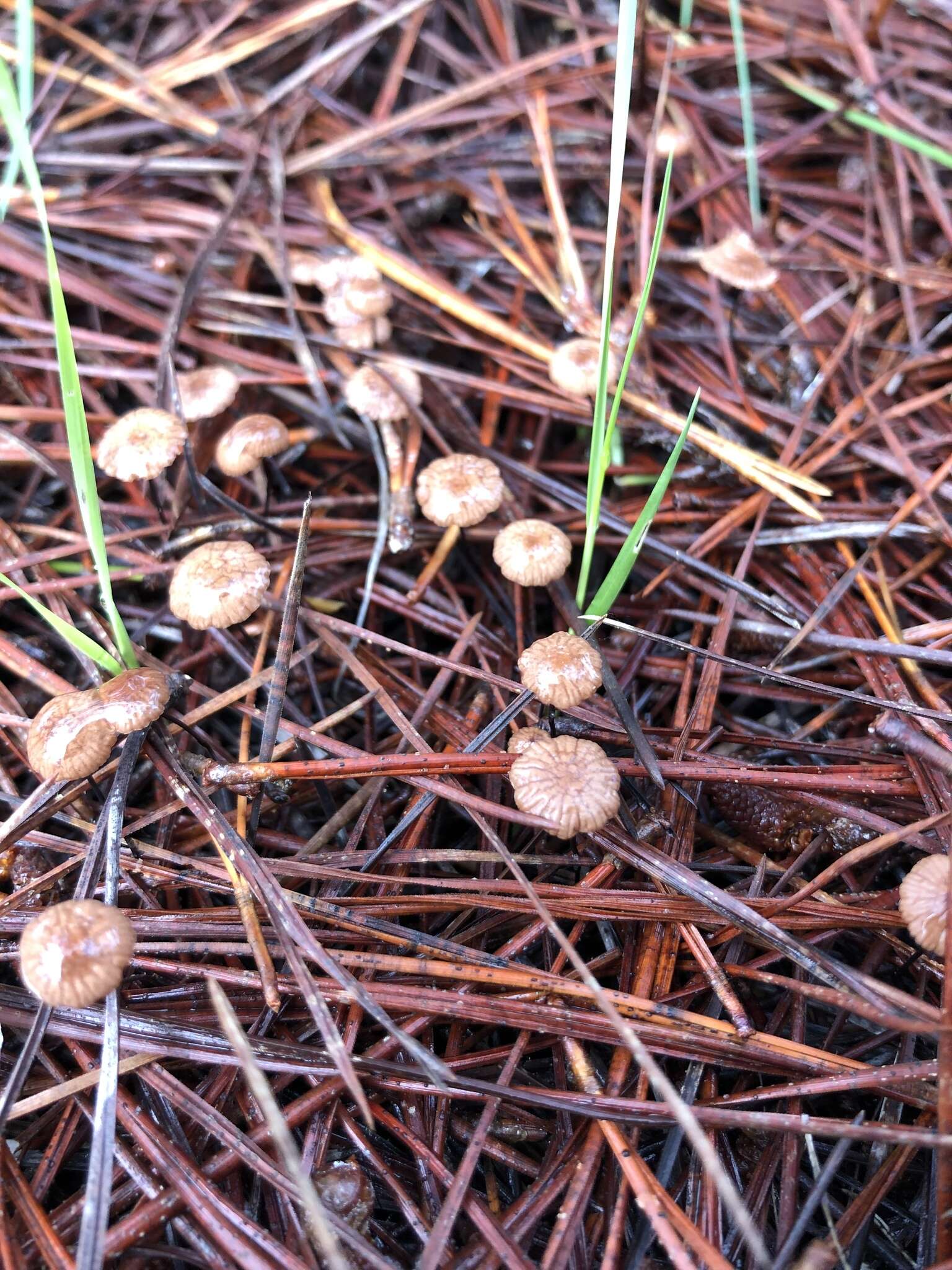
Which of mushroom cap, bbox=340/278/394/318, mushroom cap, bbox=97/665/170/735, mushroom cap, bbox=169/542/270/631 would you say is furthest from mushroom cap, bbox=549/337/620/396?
mushroom cap, bbox=97/665/170/735

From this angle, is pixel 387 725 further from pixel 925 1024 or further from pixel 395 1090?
pixel 925 1024

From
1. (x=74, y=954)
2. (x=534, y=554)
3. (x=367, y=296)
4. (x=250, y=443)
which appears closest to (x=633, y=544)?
(x=534, y=554)

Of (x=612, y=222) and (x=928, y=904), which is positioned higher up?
(x=612, y=222)

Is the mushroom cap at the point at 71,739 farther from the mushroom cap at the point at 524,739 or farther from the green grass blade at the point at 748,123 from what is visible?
the green grass blade at the point at 748,123

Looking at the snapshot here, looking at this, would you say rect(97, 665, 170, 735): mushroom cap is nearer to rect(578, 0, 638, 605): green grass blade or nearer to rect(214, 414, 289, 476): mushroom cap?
rect(214, 414, 289, 476): mushroom cap

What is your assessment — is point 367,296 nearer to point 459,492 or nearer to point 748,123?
point 459,492

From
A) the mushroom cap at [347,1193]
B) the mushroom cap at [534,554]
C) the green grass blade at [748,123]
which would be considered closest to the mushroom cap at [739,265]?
the green grass blade at [748,123]
